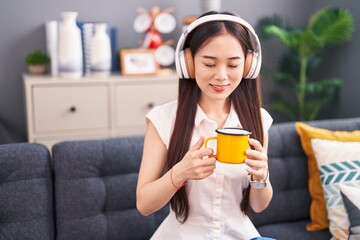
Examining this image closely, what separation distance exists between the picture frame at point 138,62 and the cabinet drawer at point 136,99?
0.12 m

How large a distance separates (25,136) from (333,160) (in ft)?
7.56

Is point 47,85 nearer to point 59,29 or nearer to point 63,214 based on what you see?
point 59,29

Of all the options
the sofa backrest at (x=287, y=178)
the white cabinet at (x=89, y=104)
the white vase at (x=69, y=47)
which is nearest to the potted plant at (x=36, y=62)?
the white cabinet at (x=89, y=104)

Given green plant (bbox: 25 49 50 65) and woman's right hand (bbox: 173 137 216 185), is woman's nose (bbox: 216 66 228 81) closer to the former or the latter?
woman's right hand (bbox: 173 137 216 185)

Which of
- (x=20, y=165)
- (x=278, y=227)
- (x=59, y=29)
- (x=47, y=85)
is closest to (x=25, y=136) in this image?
(x=47, y=85)

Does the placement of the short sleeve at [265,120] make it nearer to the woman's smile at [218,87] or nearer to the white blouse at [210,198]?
the white blouse at [210,198]

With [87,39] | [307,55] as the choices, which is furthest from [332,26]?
[87,39]

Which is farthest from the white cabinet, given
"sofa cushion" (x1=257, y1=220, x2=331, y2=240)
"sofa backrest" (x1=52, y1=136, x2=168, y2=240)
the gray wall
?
"sofa cushion" (x1=257, y1=220, x2=331, y2=240)

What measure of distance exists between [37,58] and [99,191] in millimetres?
1726

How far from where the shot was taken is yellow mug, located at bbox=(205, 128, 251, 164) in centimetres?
117

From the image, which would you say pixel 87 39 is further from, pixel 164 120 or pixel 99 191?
pixel 164 120

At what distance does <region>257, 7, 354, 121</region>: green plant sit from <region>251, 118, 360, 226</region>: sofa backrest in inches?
62.1

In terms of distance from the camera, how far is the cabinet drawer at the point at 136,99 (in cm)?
303

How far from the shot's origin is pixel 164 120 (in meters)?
1.45
